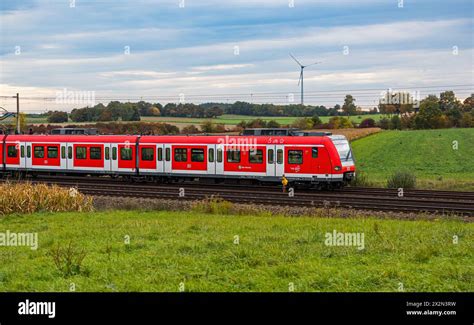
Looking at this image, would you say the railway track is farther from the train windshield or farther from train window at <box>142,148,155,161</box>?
train window at <box>142,148,155,161</box>

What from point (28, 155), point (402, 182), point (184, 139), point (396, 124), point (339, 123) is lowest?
point (402, 182)

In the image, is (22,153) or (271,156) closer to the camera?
(271,156)

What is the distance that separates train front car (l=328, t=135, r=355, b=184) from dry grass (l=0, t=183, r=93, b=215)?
12.7 metres

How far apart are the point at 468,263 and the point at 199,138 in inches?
947

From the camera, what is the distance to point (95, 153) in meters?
40.0

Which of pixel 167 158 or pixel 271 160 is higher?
pixel 271 160

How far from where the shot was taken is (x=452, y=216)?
22219 mm

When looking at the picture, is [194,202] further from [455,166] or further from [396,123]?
[396,123]

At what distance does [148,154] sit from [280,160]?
9.46 m

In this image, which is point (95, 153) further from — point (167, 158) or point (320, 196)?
point (320, 196)

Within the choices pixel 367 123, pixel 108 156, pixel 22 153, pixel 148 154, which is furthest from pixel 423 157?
pixel 367 123

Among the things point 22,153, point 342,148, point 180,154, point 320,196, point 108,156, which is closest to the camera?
point 320,196

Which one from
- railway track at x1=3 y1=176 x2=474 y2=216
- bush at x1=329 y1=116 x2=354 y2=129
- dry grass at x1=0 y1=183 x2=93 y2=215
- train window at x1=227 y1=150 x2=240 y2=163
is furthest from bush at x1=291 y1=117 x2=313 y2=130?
dry grass at x1=0 y1=183 x2=93 y2=215

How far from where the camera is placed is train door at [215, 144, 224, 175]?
34312mm
